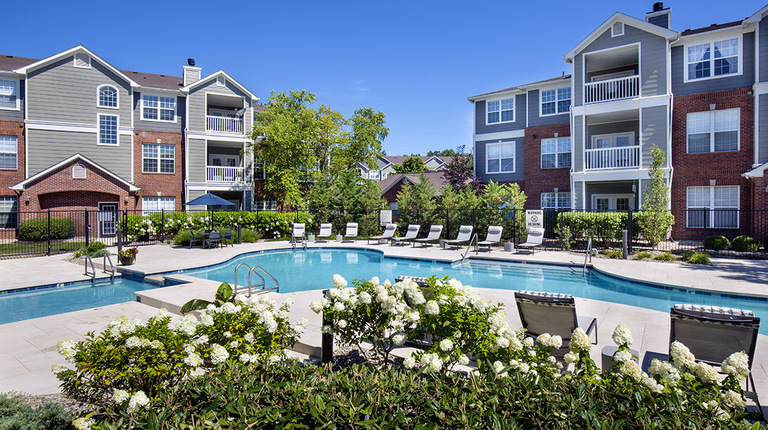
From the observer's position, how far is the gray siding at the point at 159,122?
81.3ft

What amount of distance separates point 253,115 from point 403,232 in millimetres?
13995

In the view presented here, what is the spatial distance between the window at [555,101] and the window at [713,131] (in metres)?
5.77

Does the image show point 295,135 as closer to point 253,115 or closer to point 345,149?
point 253,115

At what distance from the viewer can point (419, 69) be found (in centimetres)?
2389

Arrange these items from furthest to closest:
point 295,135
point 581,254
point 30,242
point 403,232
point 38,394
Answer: point 295,135, point 403,232, point 30,242, point 581,254, point 38,394

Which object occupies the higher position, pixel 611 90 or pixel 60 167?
pixel 611 90

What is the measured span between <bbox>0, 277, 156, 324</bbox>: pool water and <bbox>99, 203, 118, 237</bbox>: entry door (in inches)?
546

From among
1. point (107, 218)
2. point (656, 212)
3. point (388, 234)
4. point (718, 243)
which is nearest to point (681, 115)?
point (656, 212)

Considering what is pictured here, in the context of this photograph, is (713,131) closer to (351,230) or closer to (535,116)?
(535,116)

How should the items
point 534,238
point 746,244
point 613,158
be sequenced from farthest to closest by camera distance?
point 613,158 → point 534,238 → point 746,244

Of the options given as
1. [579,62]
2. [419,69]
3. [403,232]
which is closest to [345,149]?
[419,69]

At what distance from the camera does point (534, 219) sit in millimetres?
16750

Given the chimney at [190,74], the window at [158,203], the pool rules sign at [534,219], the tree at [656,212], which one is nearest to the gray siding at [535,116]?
the tree at [656,212]

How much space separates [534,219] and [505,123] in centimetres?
963
